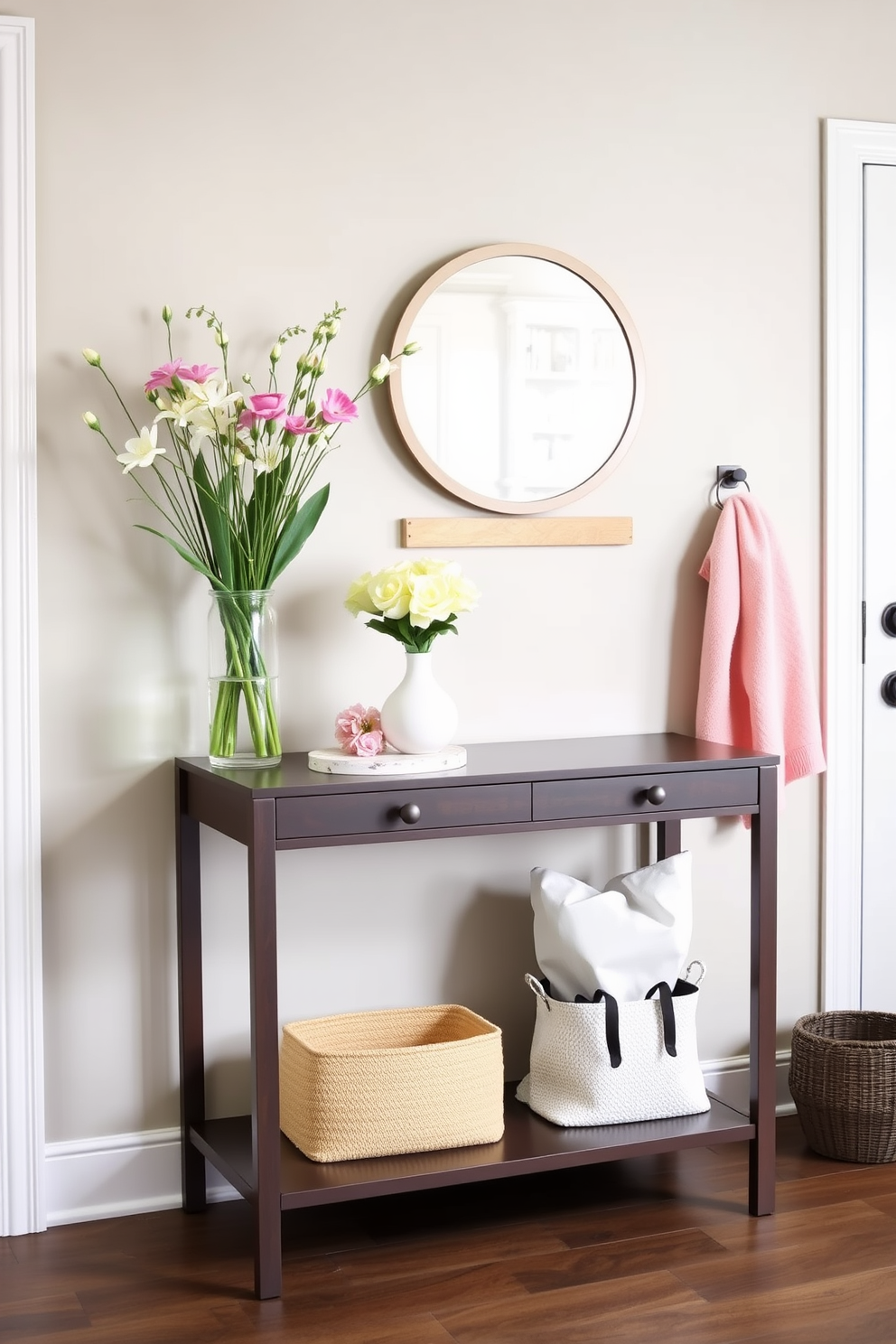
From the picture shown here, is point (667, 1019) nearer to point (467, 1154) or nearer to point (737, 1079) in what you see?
point (467, 1154)

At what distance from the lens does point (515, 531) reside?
2.69 metres

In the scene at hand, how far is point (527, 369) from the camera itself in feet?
8.79

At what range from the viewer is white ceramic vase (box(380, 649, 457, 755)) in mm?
2307

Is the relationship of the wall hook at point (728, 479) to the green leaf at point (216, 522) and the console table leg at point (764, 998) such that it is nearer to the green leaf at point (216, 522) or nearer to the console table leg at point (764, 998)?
the console table leg at point (764, 998)

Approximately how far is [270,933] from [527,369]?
3.99 ft

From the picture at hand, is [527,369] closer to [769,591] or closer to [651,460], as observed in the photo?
[651,460]

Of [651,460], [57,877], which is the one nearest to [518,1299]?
[57,877]

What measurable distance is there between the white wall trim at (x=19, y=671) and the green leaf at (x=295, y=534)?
0.41m

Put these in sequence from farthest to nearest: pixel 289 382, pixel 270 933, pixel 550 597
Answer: pixel 550 597, pixel 289 382, pixel 270 933

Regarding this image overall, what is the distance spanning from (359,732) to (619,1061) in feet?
2.39

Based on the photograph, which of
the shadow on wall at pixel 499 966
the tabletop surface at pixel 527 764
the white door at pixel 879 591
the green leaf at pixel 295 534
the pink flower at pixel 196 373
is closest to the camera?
the tabletop surface at pixel 527 764

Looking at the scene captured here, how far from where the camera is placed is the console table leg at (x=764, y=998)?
2.43m

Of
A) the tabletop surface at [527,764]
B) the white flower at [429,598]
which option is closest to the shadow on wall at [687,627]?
the tabletop surface at [527,764]

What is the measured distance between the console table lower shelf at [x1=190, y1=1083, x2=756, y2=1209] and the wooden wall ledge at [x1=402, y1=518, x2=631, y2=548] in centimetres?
106
